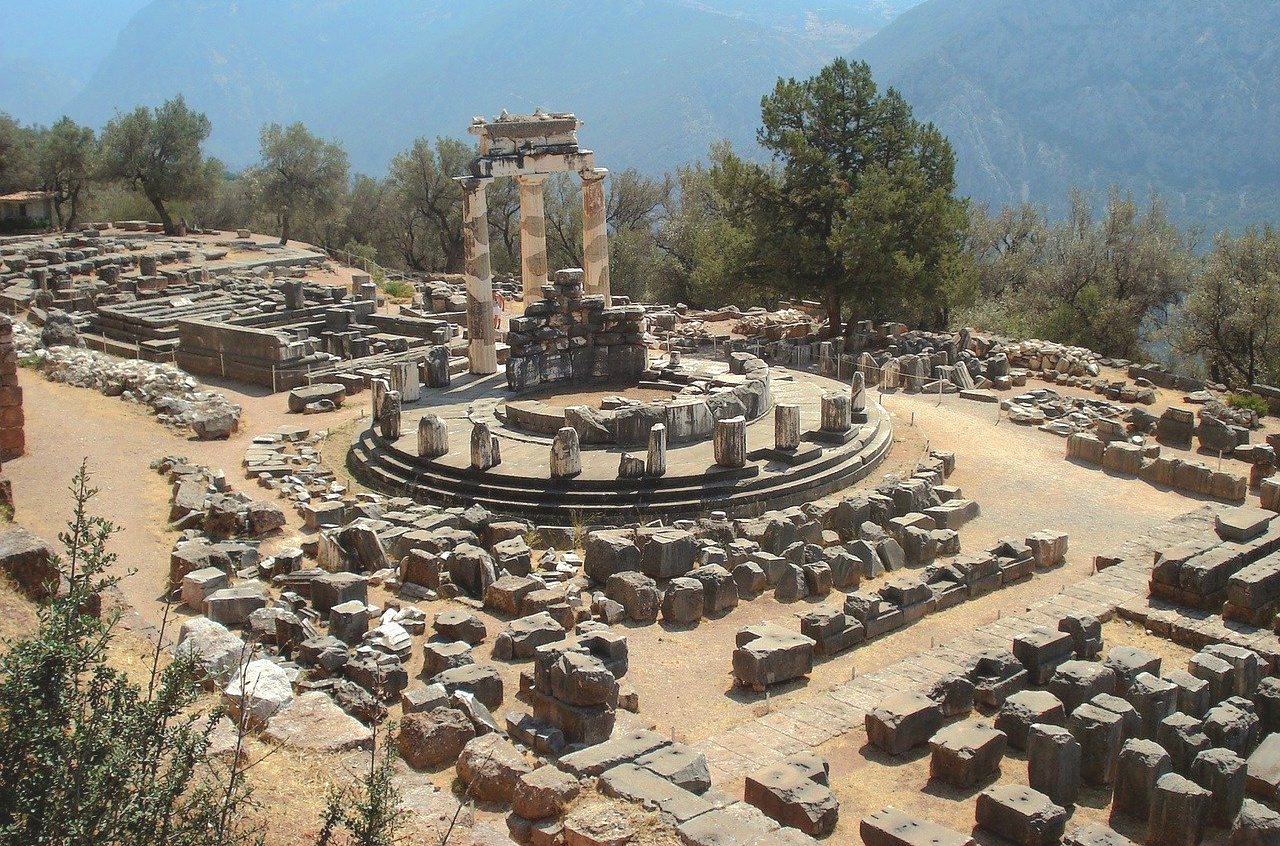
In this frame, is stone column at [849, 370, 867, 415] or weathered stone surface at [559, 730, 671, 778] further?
stone column at [849, 370, 867, 415]

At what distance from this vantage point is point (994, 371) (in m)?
31.9

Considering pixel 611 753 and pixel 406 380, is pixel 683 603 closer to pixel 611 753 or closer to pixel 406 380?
pixel 611 753

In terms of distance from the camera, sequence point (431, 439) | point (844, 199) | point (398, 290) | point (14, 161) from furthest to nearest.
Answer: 1. point (14, 161)
2. point (398, 290)
3. point (844, 199)
4. point (431, 439)

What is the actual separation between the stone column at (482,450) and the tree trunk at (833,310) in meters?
17.2

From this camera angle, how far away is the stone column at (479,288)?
2752 centimetres

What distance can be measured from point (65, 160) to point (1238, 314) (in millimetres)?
52527

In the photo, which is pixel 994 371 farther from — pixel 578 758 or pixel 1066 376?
pixel 578 758

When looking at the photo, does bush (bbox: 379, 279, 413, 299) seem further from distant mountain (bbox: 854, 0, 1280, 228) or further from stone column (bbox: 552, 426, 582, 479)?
distant mountain (bbox: 854, 0, 1280, 228)

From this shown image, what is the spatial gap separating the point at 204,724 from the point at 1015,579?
12.1m

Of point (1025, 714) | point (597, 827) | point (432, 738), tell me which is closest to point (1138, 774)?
point (1025, 714)

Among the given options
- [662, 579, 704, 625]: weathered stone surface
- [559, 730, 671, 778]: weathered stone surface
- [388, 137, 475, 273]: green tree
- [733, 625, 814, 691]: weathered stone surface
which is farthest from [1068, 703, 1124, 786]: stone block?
[388, 137, 475, 273]: green tree

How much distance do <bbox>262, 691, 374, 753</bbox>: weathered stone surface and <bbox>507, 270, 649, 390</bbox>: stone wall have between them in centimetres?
1502

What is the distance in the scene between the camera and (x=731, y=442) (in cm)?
1944

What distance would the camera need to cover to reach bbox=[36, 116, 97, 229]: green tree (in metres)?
55.3
